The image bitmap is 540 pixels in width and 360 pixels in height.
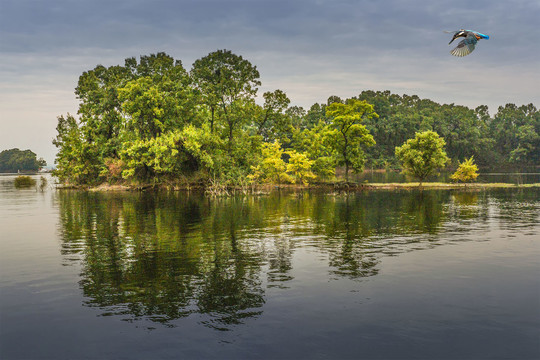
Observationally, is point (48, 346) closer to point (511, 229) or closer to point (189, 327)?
point (189, 327)

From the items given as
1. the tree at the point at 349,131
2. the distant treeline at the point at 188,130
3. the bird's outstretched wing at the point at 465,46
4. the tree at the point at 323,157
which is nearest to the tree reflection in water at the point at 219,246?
the bird's outstretched wing at the point at 465,46

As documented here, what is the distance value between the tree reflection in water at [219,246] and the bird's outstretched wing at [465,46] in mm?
9830

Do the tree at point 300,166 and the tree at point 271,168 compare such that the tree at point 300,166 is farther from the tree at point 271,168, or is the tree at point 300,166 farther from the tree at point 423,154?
the tree at point 423,154

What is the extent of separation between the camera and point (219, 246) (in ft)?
77.9

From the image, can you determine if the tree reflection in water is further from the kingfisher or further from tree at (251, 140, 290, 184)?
tree at (251, 140, 290, 184)

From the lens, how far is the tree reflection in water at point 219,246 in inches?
581

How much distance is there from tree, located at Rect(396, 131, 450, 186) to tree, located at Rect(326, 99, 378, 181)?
6671 mm

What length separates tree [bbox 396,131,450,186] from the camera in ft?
233

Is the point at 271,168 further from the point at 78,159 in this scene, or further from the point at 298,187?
the point at 78,159

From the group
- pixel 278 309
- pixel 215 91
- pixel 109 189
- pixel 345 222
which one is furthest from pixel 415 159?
pixel 278 309

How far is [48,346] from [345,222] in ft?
80.4

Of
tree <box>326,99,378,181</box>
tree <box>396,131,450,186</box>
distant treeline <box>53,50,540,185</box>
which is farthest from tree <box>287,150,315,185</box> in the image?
tree <box>396,131,450,186</box>

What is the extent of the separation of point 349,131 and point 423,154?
12.5 metres

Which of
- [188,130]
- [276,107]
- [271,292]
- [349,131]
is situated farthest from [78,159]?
[271,292]
